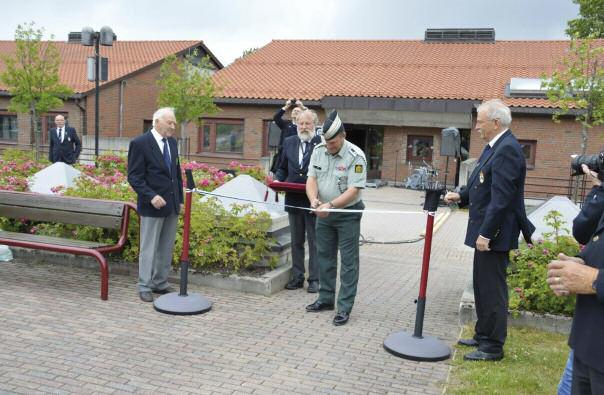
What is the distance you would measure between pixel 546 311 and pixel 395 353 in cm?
171

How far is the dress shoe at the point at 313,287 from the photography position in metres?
6.80

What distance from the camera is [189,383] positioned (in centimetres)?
427

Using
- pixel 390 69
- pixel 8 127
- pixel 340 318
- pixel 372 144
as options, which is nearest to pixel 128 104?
pixel 8 127

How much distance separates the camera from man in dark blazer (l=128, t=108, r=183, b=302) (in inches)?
238

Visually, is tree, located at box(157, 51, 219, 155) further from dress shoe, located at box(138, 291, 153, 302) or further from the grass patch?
the grass patch

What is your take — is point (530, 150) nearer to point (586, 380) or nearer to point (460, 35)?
point (460, 35)

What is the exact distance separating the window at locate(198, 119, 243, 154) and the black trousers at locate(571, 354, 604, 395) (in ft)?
82.7

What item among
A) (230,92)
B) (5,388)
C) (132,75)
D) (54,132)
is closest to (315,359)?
(5,388)

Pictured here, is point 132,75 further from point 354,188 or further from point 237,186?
point 354,188

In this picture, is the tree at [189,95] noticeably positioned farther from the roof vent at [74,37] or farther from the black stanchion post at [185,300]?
the black stanchion post at [185,300]

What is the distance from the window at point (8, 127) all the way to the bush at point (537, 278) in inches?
1153

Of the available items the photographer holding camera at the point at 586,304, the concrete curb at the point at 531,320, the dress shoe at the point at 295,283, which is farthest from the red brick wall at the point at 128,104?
the photographer holding camera at the point at 586,304

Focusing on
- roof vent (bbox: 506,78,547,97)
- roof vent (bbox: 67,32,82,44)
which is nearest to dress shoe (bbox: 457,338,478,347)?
roof vent (bbox: 506,78,547,97)

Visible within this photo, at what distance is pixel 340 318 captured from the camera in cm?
575
